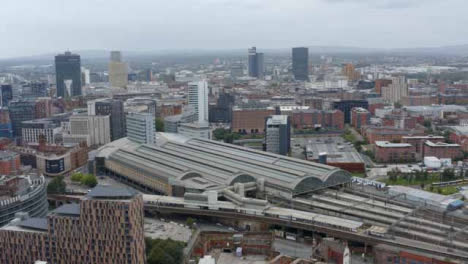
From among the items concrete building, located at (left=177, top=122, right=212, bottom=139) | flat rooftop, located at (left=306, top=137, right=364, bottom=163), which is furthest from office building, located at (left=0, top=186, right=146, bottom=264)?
concrete building, located at (left=177, top=122, right=212, bottom=139)

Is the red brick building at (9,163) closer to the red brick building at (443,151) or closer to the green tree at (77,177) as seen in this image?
the green tree at (77,177)

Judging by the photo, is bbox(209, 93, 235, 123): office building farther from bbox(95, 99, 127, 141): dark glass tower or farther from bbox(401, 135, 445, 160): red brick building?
bbox(401, 135, 445, 160): red brick building

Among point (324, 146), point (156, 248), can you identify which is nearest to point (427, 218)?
point (156, 248)

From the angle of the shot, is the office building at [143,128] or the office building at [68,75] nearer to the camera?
the office building at [143,128]

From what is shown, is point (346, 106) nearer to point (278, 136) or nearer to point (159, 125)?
point (159, 125)

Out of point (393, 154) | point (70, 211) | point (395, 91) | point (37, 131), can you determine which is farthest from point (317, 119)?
point (70, 211)

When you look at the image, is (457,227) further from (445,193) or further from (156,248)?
(156,248)

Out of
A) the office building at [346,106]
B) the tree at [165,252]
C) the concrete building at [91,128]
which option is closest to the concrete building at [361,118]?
the office building at [346,106]
